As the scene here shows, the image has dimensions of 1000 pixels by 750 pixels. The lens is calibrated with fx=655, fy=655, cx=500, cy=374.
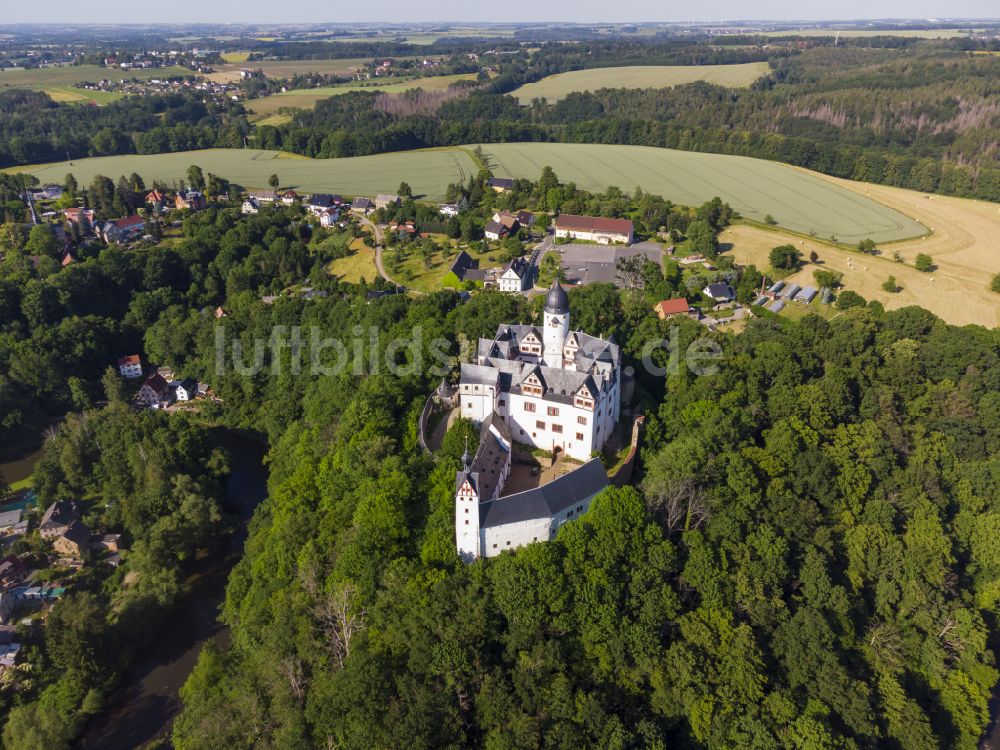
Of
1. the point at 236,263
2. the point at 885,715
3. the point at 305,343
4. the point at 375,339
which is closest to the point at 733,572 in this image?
the point at 885,715

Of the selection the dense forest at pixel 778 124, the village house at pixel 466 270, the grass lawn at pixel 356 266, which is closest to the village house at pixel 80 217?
the grass lawn at pixel 356 266

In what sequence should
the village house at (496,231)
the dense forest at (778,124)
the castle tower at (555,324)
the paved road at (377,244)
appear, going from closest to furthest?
the castle tower at (555,324) → the paved road at (377,244) → the village house at (496,231) → the dense forest at (778,124)

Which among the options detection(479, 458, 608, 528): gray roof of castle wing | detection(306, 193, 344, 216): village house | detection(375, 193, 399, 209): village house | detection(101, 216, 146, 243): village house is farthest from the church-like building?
detection(101, 216, 146, 243): village house

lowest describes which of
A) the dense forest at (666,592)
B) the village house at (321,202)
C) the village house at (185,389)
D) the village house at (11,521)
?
the village house at (185,389)

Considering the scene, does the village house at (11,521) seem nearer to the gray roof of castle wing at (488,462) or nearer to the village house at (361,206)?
the gray roof of castle wing at (488,462)

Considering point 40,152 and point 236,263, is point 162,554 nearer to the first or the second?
point 236,263

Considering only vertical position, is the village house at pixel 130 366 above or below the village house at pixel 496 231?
below
